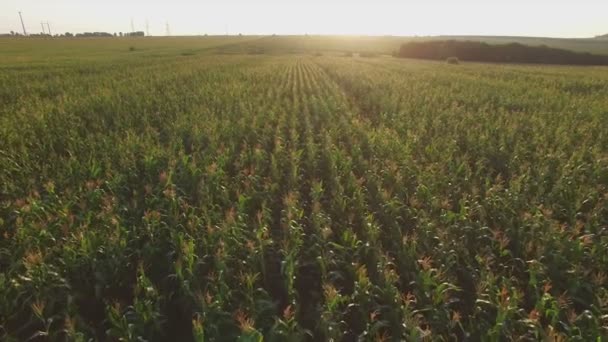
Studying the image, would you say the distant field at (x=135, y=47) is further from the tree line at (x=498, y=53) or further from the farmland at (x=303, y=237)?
the farmland at (x=303, y=237)

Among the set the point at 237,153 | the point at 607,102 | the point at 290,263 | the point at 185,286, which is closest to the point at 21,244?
the point at 185,286

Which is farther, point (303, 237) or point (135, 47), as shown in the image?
point (135, 47)

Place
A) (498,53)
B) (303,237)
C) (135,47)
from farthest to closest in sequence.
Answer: (135,47), (498,53), (303,237)

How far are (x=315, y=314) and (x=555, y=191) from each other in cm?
436

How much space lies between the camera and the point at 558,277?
3.98m

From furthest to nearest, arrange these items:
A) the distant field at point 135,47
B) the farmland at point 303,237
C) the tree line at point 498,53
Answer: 1. the tree line at point 498,53
2. the distant field at point 135,47
3. the farmland at point 303,237

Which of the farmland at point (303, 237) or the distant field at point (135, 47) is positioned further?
the distant field at point (135, 47)

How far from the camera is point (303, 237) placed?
16.1ft

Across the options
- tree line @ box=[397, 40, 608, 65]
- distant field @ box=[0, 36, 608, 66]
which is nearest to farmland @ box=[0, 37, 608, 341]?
distant field @ box=[0, 36, 608, 66]

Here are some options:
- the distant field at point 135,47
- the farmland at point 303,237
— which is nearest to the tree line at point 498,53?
the distant field at point 135,47

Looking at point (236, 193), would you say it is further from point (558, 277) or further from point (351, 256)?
point (558, 277)

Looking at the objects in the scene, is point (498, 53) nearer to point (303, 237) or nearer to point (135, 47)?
point (303, 237)

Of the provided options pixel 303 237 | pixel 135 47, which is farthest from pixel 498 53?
pixel 135 47

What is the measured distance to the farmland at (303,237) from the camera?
338 centimetres
